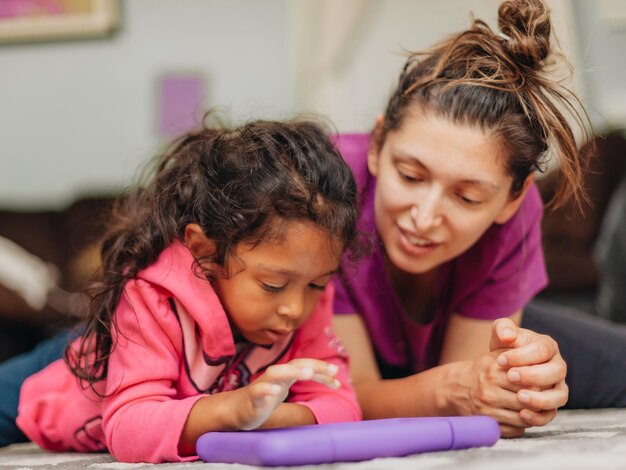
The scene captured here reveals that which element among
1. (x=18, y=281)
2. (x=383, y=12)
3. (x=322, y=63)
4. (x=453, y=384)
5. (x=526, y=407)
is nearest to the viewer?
(x=526, y=407)

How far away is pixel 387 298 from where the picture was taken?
133cm

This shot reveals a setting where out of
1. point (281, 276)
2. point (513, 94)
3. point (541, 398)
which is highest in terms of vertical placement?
point (513, 94)

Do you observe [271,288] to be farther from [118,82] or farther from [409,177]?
[118,82]

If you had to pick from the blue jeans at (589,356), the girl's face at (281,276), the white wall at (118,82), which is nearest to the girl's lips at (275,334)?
the girl's face at (281,276)

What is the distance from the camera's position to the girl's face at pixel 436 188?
1098 millimetres

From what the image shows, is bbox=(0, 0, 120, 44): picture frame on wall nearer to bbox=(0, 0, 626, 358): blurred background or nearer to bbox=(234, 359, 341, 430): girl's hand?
bbox=(0, 0, 626, 358): blurred background

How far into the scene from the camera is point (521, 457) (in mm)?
708

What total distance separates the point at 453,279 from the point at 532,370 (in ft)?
1.43

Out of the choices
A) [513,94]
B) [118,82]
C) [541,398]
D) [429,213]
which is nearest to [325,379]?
[541,398]

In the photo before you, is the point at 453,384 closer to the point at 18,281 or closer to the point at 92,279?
the point at 92,279

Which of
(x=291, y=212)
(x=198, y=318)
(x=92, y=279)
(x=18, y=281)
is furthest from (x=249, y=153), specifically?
(x=18, y=281)

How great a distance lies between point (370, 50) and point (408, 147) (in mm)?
1800

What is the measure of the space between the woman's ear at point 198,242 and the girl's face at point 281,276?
46 millimetres

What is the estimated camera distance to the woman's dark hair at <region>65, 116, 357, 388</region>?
959 millimetres
